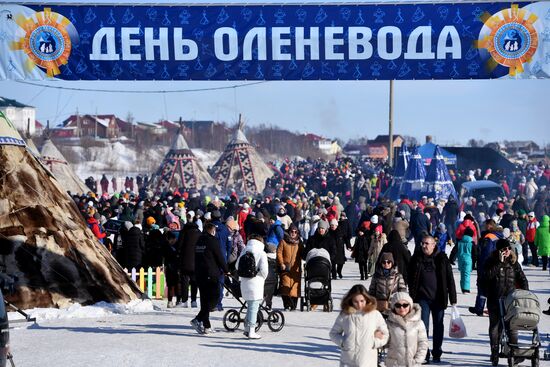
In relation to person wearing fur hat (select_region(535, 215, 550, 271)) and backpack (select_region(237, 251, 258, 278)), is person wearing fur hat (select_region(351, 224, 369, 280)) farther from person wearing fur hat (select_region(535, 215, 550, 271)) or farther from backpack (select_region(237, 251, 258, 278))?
backpack (select_region(237, 251, 258, 278))

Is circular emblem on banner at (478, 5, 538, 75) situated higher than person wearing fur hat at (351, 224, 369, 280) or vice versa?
circular emblem on banner at (478, 5, 538, 75)

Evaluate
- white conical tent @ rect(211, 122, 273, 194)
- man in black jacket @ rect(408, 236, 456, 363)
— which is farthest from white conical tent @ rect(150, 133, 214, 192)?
man in black jacket @ rect(408, 236, 456, 363)

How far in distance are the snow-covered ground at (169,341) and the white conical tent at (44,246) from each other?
13.4 inches

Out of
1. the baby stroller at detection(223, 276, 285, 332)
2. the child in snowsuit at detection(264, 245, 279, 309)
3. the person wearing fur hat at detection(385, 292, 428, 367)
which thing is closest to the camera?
the person wearing fur hat at detection(385, 292, 428, 367)

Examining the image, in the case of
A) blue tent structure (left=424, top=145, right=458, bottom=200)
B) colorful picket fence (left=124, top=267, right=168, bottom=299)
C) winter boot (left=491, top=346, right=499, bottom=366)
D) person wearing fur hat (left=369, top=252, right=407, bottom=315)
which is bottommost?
winter boot (left=491, top=346, right=499, bottom=366)

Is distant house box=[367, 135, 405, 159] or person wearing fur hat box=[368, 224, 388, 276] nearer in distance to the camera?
person wearing fur hat box=[368, 224, 388, 276]

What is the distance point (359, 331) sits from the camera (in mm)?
9117

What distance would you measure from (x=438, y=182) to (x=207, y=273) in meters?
27.1

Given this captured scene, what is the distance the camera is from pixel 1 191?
17266 mm

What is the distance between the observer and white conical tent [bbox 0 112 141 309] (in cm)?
1680

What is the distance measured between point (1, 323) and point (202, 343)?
4.28m

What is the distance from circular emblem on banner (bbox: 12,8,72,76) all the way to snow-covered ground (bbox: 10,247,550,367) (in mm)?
6189

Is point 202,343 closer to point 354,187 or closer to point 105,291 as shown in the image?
point 105,291

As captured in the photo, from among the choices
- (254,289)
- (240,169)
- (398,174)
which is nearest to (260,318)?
(254,289)
